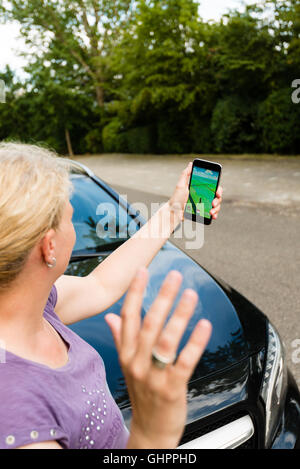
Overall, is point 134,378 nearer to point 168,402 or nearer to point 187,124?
point 168,402

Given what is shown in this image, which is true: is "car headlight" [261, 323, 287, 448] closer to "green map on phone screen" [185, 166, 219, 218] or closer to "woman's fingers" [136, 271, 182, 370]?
"green map on phone screen" [185, 166, 219, 218]

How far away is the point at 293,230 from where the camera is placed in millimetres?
5641

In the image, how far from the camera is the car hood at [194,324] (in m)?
1.62

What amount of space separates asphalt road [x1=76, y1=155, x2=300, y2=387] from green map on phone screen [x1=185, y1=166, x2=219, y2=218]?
1589 millimetres

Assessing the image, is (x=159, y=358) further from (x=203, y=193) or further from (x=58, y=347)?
(x=203, y=193)

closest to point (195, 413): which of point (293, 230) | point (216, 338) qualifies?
point (216, 338)

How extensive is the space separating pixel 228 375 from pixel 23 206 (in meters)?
1.21

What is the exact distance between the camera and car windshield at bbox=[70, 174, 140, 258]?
254 cm

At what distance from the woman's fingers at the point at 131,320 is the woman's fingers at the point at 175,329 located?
5 cm

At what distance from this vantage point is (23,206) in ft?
2.64

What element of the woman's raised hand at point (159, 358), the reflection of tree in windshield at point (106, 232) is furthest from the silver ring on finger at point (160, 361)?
the reflection of tree in windshield at point (106, 232)

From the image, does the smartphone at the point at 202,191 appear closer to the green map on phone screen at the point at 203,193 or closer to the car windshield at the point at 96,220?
the green map on phone screen at the point at 203,193

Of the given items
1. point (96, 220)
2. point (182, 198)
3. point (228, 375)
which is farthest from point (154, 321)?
point (96, 220)
